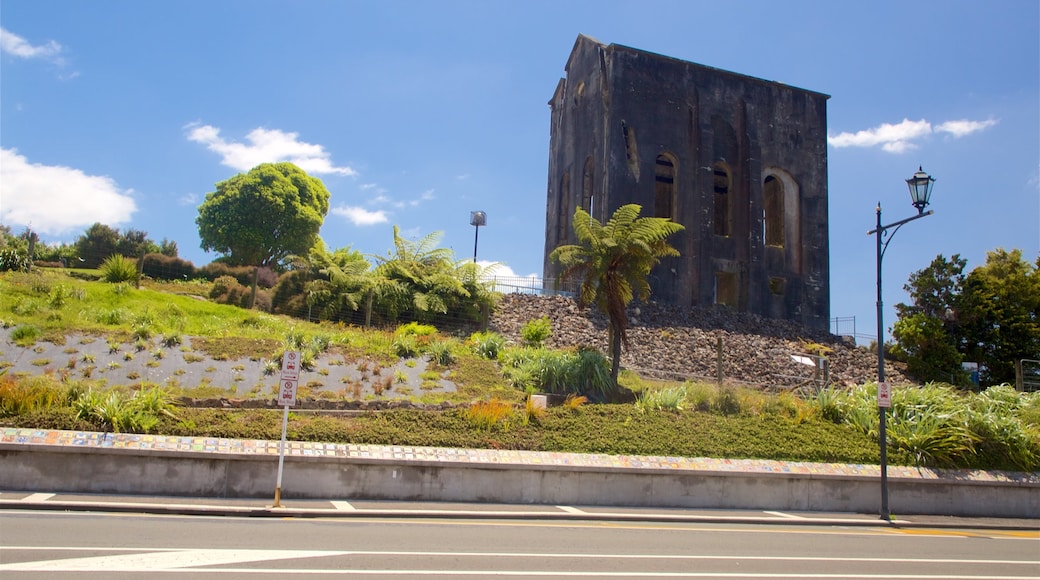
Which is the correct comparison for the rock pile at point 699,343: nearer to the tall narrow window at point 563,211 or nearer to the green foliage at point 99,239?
the tall narrow window at point 563,211

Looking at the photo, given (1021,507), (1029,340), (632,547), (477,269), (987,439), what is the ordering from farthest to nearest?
(1029,340), (477,269), (987,439), (1021,507), (632,547)

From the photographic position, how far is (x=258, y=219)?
4872cm

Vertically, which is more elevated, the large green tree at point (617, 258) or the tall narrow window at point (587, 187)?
the tall narrow window at point (587, 187)

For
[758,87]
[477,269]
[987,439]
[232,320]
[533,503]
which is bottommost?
[533,503]

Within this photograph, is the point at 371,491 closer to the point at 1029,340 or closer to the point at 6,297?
the point at 6,297

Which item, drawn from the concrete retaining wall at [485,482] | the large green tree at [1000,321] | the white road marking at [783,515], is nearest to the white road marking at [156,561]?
the concrete retaining wall at [485,482]

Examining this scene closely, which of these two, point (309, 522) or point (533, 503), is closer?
point (309, 522)

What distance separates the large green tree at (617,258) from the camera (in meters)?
20.7

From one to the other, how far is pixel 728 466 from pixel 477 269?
615 inches

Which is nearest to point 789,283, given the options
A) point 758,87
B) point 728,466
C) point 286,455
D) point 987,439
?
point 758,87

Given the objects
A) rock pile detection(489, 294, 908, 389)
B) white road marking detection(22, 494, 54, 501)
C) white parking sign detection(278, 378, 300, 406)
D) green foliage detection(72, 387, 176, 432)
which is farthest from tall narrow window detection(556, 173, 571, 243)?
white road marking detection(22, 494, 54, 501)

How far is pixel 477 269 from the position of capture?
2889 cm

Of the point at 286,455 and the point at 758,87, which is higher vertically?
the point at 758,87

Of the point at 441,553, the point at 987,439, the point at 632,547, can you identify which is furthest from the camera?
the point at 987,439
